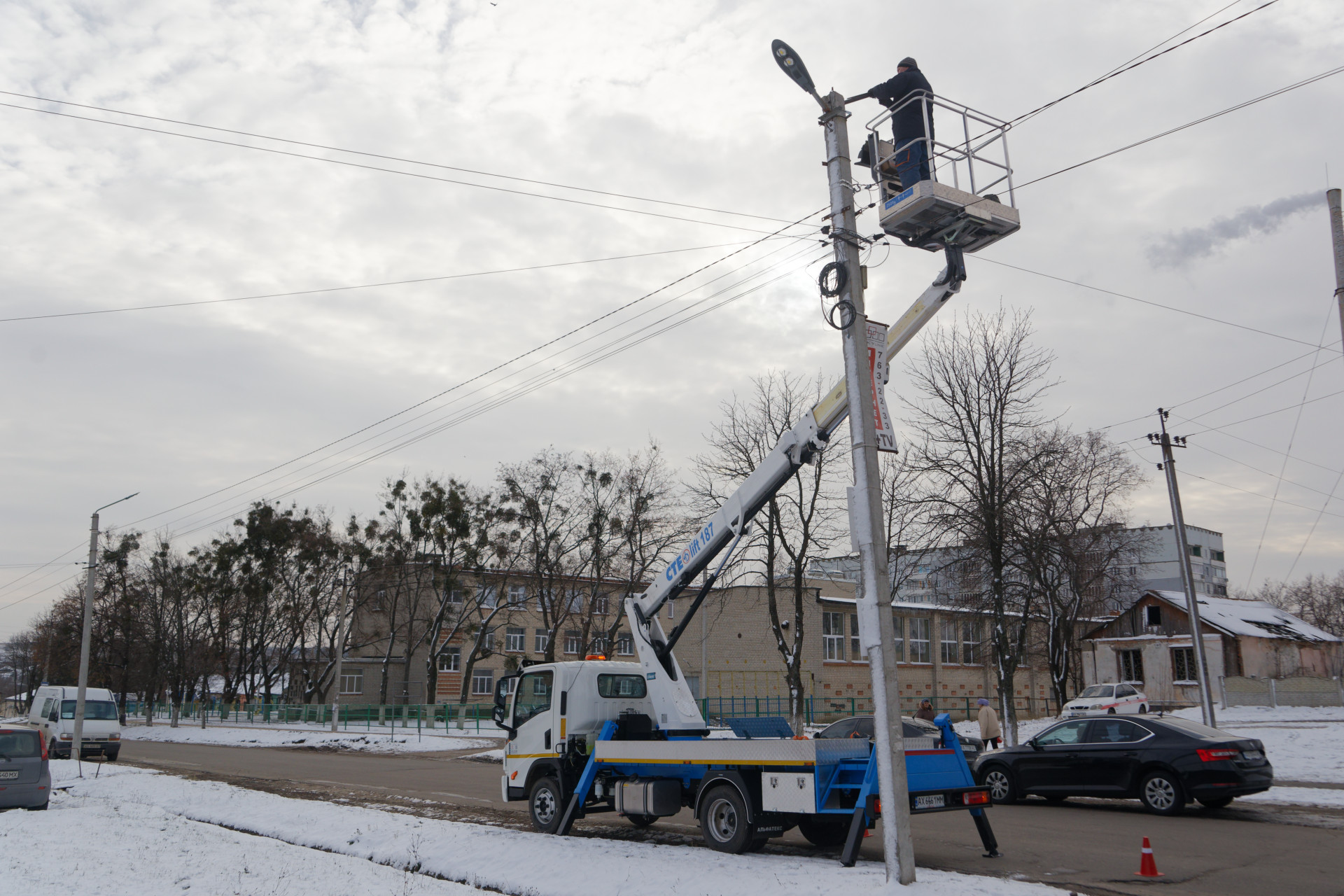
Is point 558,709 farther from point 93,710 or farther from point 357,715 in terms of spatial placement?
point 357,715

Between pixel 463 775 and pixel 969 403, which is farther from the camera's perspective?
pixel 969 403

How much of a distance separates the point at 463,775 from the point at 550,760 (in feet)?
36.8

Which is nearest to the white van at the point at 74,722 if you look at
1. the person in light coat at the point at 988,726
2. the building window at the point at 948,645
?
the person in light coat at the point at 988,726

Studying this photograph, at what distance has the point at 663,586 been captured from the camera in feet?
45.1

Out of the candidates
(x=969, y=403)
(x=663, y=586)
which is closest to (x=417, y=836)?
Answer: (x=663, y=586)

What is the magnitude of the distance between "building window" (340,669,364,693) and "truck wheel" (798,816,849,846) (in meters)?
57.5

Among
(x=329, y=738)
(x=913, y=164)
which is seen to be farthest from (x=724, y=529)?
(x=329, y=738)

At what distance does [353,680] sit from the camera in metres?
64.1

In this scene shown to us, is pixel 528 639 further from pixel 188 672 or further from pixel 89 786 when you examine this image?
pixel 89 786

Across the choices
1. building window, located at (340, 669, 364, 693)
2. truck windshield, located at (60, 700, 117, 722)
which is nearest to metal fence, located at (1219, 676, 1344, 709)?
truck windshield, located at (60, 700, 117, 722)

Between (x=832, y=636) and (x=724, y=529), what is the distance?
41.9m

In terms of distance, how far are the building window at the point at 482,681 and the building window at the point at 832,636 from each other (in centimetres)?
2448

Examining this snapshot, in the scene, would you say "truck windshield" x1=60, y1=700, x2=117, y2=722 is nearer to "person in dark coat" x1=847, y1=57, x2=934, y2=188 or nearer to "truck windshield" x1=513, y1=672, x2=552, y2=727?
"truck windshield" x1=513, y1=672, x2=552, y2=727

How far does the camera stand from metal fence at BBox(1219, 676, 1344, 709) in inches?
1437
